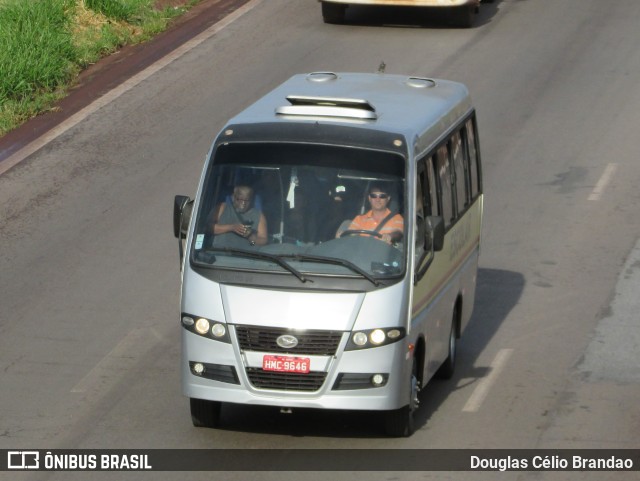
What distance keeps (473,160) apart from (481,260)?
3.08m

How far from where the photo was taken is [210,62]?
2414cm

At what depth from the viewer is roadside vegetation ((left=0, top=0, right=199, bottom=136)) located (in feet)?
70.8

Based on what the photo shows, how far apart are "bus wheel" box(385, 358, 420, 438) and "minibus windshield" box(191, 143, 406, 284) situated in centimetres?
95

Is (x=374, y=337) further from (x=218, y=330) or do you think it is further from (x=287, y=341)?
(x=218, y=330)

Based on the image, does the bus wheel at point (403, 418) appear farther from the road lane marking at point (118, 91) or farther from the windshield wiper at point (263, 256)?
the road lane marking at point (118, 91)

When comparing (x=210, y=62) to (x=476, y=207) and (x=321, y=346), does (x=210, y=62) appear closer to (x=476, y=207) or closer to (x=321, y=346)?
(x=476, y=207)

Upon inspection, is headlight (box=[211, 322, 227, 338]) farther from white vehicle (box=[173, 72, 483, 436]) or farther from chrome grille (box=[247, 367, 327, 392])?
chrome grille (box=[247, 367, 327, 392])

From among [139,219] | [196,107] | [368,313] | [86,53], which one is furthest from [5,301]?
[86,53]

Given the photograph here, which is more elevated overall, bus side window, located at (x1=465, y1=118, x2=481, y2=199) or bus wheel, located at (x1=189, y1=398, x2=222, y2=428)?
bus side window, located at (x1=465, y1=118, x2=481, y2=199)

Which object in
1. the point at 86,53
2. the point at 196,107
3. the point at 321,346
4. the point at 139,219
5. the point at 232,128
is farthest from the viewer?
the point at 86,53

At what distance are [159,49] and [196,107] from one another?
9.66 feet

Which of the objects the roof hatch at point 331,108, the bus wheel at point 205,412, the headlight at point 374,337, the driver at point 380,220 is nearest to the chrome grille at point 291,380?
the headlight at point 374,337

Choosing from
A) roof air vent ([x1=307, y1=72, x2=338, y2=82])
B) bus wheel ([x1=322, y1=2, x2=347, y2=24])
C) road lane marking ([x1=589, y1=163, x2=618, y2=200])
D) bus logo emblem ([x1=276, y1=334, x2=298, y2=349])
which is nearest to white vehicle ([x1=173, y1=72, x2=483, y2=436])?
bus logo emblem ([x1=276, y1=334, x2=298, y2=349])

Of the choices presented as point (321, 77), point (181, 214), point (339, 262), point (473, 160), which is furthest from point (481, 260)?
point (339, 262)
